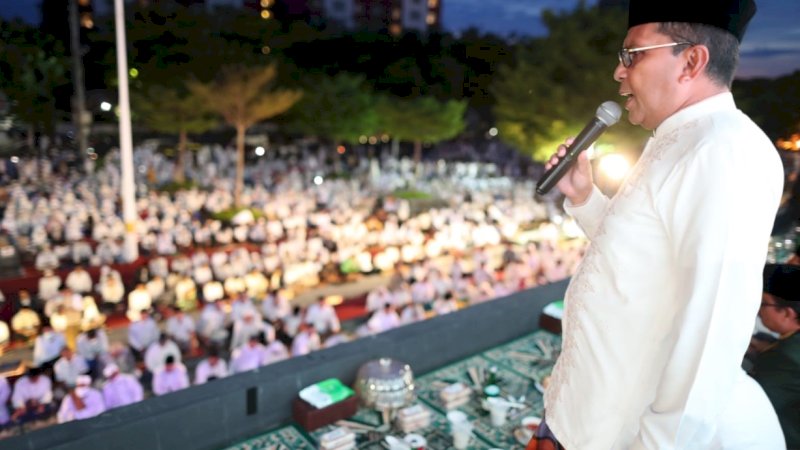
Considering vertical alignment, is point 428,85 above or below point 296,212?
above

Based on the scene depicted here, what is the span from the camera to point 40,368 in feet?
20.5

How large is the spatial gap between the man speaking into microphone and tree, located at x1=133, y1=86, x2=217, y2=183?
15.5 m

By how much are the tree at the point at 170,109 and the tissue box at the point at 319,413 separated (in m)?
13.4

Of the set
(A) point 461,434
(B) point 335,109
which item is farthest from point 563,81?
(A) point 461,434

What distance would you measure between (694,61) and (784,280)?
176cm

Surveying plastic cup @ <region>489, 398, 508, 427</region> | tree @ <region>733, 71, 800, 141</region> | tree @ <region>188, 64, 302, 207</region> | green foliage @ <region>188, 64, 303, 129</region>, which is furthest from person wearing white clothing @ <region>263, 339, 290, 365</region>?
green foliage @ <region>188, 64, 303, 129</region>

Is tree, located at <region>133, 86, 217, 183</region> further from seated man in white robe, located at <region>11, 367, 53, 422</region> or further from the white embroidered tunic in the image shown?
the white embroidered tunic

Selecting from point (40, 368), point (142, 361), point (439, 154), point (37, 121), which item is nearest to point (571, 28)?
point (142, 361)

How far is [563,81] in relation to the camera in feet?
49.1

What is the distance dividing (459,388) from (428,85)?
21.5 m

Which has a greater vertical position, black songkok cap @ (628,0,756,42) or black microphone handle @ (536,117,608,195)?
black songkok cap @ (628,0,756,42)

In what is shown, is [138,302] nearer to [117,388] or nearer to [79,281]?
[79,281]

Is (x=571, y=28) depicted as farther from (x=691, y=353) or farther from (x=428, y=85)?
(x=691, y=353)

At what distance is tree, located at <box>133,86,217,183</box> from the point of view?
50.7 ft
